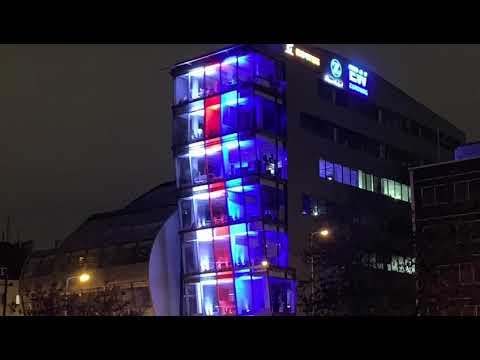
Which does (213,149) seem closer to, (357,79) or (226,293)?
(226,293)

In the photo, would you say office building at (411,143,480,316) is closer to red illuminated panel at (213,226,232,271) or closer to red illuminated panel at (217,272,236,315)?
red illuminated panel at (213,226,232,271)

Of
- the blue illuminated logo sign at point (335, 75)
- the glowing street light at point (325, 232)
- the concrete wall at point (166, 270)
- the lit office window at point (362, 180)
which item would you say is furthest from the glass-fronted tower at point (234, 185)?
the blue illuminated logo sign at point (335, 75)

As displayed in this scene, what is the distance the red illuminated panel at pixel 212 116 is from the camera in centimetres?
7338

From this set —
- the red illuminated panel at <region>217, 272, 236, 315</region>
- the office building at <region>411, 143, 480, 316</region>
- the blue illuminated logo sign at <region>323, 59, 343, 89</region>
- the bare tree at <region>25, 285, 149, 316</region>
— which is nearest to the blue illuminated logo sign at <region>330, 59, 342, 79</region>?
the blue illuminated logo sign at <region>323, 59, 343, 89</region>

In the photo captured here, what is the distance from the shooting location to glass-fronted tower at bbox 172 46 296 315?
2815 inches

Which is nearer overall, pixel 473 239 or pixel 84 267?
pixel 473 239

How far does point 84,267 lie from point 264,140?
819 inches

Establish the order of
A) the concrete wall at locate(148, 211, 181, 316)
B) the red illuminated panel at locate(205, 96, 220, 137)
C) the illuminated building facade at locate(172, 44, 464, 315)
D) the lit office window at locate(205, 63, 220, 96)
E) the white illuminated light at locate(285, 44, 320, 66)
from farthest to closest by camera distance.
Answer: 1. the white illuminated light at locate(285, 44, 320, 66)
2. the lit office window at locate(205, 63, 220, 96)
3. the concrete wall at locate(148, 211, 181, 316)
4. the red illuminated panel at locate(205, 96, 220, 137)
5. the illuminated building facade at locate(172, 44, 464, 315)

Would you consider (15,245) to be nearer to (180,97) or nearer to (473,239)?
(180,97)

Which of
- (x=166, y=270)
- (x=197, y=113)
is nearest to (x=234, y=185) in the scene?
(x=197, y=113)

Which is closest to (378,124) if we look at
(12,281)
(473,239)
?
(473,239)

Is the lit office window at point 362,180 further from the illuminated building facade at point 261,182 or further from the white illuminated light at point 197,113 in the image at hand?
the white illuminated light at point 197,113

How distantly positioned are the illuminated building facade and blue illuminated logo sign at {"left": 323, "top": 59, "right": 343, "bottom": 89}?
0.55ft
